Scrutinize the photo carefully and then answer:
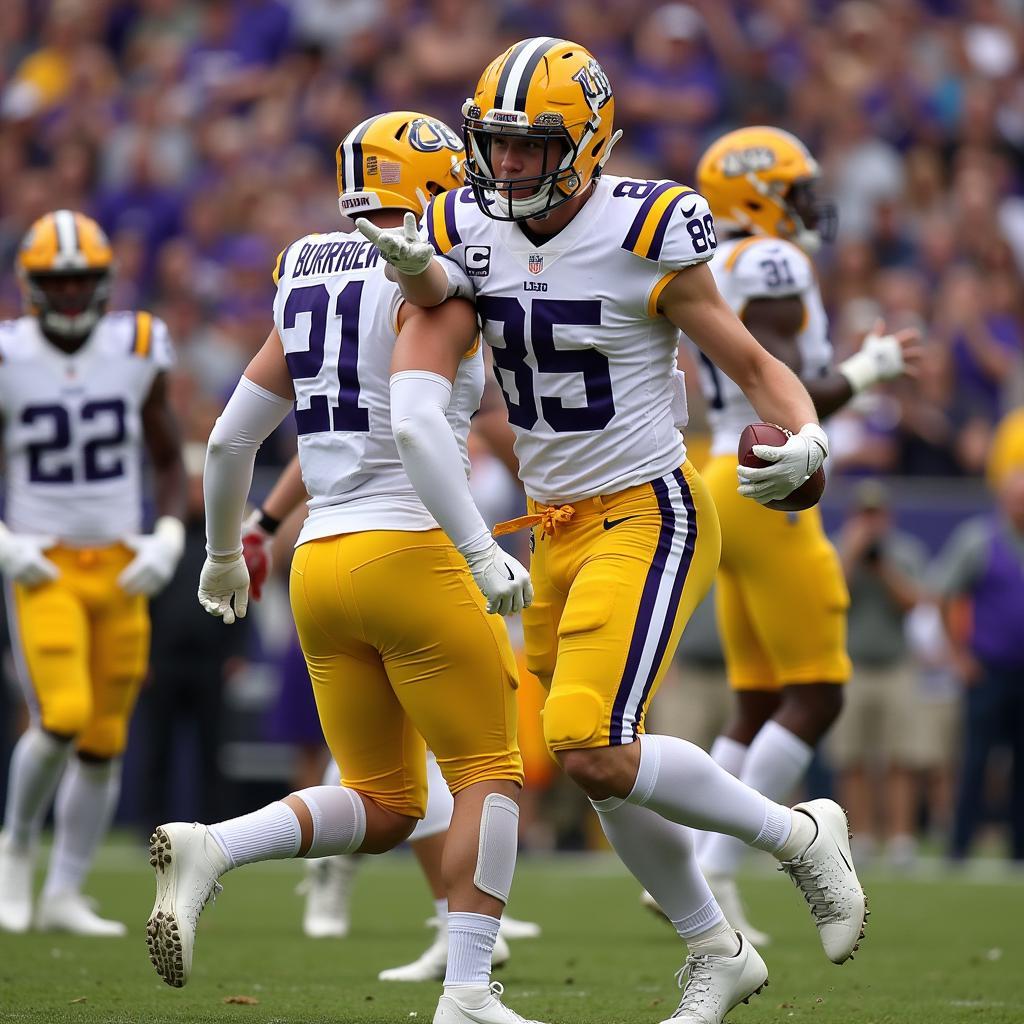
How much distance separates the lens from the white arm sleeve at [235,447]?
178 inches

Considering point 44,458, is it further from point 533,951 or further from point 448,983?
point 448,983

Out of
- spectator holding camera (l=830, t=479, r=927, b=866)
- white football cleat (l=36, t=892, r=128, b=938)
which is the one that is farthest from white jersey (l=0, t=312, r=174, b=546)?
spectator holding camera (l=830, t=479, r=927, b=866)

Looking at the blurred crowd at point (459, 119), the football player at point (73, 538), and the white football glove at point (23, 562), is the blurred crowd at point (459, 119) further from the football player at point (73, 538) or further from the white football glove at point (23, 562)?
the white football glove at point (23, 562)

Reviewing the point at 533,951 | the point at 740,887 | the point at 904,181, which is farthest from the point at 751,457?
the point at 904,181

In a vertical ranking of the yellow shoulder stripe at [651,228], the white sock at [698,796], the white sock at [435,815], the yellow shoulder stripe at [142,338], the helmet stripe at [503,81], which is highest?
the helmet stripe at [503,81]

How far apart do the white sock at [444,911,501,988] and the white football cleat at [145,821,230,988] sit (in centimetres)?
53

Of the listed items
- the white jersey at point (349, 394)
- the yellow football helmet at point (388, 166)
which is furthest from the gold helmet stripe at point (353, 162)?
the white jersey at point (349, 394)

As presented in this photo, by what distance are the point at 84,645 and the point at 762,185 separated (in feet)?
8.98

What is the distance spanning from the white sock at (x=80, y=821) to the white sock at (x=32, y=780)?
86 mm

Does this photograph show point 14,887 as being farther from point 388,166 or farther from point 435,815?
point 388,166

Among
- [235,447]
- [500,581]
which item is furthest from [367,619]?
[235,447]

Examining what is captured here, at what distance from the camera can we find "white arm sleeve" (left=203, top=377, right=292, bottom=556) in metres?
4.53

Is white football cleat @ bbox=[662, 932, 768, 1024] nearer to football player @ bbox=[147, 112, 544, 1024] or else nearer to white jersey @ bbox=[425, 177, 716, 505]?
football player @ bbox=[147, 112, 544, 1024]

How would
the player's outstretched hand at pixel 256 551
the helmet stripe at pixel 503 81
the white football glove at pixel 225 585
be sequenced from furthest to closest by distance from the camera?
the player's outstretched hand at pixel 256 551, the white football glove at pixel 225 585, the helmet stripe at pixel 503 81
